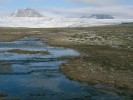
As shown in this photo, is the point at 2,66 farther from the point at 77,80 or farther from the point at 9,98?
the point at 9,98

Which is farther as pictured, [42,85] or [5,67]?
[5,67]

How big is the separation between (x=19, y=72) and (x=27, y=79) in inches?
129

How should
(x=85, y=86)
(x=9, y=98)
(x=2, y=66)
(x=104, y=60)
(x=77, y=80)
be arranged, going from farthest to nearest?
(x=104, y=60), (x=2, y=66), (x=77, y=80), (x=85, y=86), (x=9, y=98)

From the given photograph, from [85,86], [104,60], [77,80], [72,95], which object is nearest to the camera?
[72,95]

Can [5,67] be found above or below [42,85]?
above

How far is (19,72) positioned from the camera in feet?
88.9

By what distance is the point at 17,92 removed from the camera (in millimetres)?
19688

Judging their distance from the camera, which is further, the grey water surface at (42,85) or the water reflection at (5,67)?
the water reflection at (5,67)

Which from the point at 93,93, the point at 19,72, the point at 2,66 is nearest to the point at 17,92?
the point at 93,93

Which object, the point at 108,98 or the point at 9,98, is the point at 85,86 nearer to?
the point at 108,98

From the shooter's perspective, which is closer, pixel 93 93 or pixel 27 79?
pixel 93 93

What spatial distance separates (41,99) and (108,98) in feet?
14.1

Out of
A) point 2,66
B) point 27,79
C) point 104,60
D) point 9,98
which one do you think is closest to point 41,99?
point 9,98

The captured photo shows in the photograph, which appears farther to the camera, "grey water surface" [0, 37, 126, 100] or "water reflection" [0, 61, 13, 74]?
"water reflection" [0, 61, 13, 74]
